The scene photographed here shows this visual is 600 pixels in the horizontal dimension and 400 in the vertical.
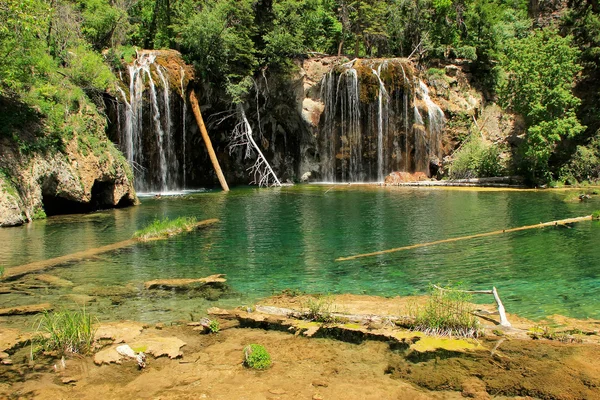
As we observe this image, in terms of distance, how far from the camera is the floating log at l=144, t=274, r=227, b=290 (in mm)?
10227

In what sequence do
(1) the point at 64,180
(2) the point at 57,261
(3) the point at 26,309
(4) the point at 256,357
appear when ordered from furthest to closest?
(1) the point at 64,180 < (2) the point at 57,261 < (3) the point at 26,309 < (4) the point at 256,357

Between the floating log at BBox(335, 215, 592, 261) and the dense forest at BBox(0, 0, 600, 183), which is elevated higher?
the dense forest at BBox(0, 0, 600, 183)

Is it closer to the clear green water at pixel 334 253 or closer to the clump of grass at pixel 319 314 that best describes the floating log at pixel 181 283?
the clear green water at pixel 334 253

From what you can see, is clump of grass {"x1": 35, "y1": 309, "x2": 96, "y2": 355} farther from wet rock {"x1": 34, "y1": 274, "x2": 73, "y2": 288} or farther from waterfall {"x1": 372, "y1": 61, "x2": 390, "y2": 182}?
waterfall {"x1": 372, "y1": 61, "x2": 390, "y2": 182}

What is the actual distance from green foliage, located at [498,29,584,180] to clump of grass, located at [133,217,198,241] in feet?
67.0

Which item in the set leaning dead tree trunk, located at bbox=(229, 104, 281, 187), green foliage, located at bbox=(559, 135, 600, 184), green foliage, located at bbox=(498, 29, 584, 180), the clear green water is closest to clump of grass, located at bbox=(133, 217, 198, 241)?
the clear green water

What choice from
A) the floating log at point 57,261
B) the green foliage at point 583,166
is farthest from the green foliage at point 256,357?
the green foliage at point 583,166

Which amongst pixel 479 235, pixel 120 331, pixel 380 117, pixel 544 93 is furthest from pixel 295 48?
pixel 120 331

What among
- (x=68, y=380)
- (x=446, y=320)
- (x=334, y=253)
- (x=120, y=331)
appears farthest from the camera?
(x=334, y=253)

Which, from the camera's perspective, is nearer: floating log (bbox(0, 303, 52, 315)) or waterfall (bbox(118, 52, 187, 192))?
floating log (bbox(0, 303, 52, 315))

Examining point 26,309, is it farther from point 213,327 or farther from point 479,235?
point 479,235

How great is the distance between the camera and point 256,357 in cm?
629

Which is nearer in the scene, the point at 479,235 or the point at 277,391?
the point at 277,391

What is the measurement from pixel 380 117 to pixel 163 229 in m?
24.2
